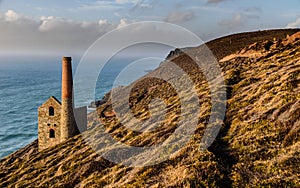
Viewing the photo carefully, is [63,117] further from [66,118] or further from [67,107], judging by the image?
[67,107]

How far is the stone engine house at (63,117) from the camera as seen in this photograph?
32.4 meters

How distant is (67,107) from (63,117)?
1101 mm

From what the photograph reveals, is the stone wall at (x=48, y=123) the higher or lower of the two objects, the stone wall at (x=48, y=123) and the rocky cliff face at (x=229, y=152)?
the lower

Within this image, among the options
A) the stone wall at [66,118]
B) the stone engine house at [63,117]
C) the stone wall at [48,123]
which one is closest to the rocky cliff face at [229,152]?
the stone wall at [66,118]

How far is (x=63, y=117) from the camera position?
3238cm

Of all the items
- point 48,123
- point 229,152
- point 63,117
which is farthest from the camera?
point 48,123

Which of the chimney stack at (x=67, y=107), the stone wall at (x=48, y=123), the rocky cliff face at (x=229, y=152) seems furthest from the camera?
the stone wall at (x=48, y=123)

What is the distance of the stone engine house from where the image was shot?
106ft

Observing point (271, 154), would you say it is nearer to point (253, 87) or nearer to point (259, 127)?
point (259, 127)

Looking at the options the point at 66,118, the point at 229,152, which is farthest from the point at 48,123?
the point at 229,152

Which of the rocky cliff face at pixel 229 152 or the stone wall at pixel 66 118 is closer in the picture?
the rocky cliff face at pixel 229 152

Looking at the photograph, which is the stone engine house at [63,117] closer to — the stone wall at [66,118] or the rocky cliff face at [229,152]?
the stone wall at [66,118]

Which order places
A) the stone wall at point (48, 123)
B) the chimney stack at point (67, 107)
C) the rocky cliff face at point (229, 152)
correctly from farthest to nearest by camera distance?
the stone wall at point (48, 123), the chimney stack at point (67, 107), the rocky cliff face at point (229, 152)

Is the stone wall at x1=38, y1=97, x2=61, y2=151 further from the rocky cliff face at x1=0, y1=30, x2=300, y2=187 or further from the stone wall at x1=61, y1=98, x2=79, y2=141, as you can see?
the rocky cliff face at x1=0, y1=30, x2=300, y2=187
